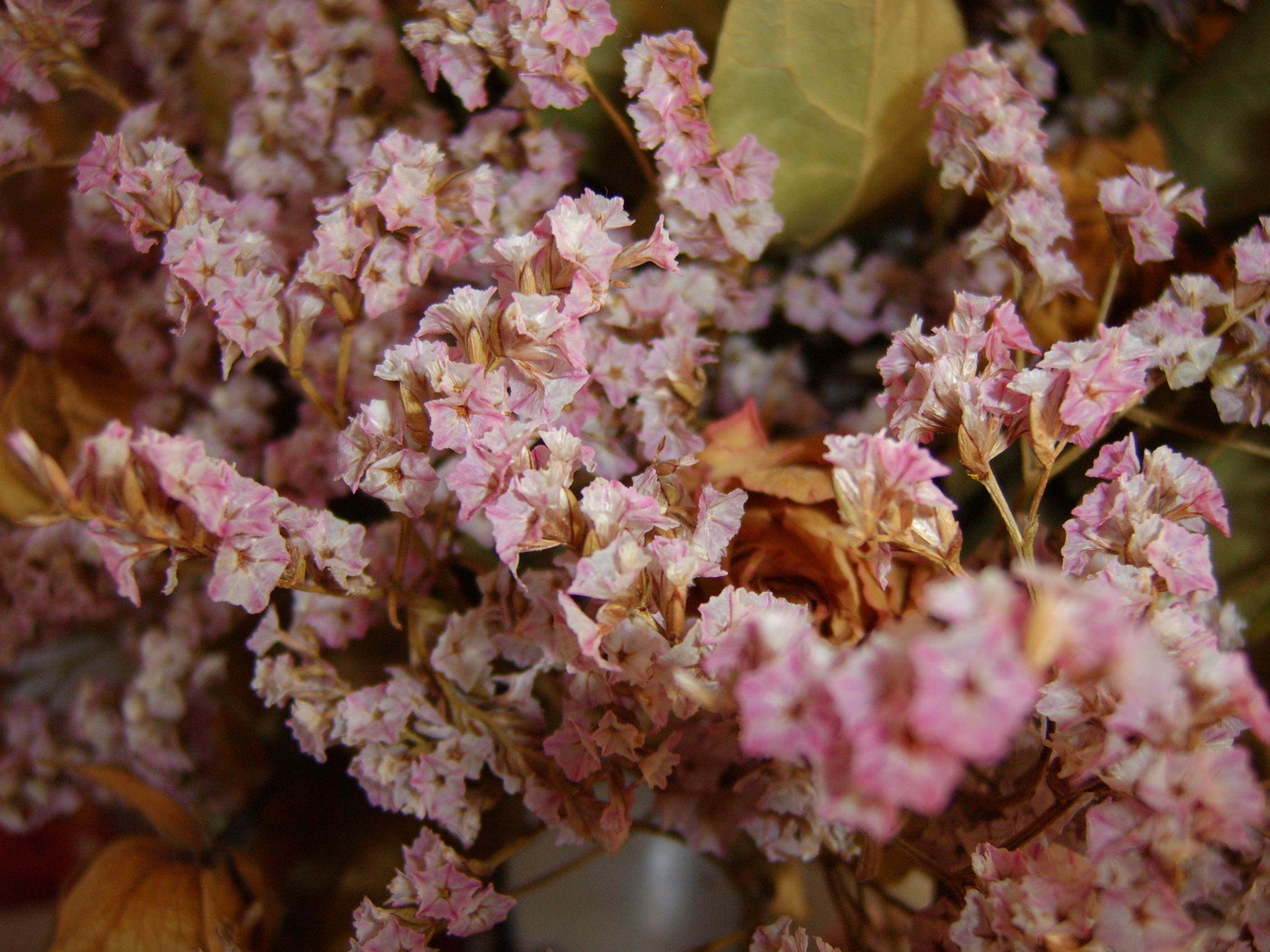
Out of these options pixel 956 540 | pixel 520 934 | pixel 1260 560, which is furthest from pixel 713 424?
pixel 520 934

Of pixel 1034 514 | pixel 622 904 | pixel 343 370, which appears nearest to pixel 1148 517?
pixel 1034 514

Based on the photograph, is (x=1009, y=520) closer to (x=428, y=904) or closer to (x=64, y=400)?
(x=428, y=904)

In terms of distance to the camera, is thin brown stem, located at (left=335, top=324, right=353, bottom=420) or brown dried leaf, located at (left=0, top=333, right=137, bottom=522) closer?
thin brown stem, located at (left=335, top=324, right=353, bottom=420)

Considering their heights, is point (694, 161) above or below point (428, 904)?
above

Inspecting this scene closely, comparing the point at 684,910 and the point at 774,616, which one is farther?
the point at 684,910

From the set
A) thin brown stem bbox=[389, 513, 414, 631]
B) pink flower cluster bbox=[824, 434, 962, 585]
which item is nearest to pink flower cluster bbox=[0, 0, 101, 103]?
thin brown stem bbox=[389, 513, 414, 631]

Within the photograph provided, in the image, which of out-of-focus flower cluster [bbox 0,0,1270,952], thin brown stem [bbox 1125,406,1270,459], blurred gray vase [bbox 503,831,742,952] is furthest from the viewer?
blurred gray vase [bbox 503,831,742,952]

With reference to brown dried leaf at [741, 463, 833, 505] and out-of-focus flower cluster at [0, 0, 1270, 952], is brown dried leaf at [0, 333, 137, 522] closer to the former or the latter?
out-of-focus flower cluster at [0, 0, 1270, 952]

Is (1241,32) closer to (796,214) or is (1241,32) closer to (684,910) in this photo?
(796,214)
